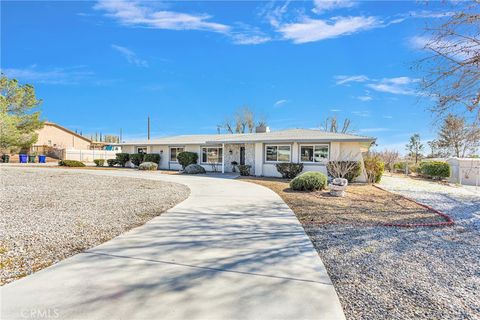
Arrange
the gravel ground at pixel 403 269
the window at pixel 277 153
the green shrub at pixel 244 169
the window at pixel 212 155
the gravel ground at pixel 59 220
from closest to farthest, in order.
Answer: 1. the gravel ground at pixel 403 269
2. the gravel ground at pixel 59 220
3. the window at pixel 277 153
4. the green shrub at pixel 244 169
5. the window at pixel 212 155

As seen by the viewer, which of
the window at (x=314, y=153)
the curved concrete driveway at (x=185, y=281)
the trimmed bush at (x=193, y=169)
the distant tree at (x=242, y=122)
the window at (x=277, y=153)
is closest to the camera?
the curved concrete driveway at (x=185, y=281)

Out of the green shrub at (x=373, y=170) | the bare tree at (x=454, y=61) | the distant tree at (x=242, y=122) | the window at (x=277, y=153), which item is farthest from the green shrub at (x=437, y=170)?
the distant tree at (x=242, y=122)

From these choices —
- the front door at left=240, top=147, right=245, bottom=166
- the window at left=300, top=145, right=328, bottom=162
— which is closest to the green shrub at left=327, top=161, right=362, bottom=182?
the window at left=300, top=145, right=328, bottom=162

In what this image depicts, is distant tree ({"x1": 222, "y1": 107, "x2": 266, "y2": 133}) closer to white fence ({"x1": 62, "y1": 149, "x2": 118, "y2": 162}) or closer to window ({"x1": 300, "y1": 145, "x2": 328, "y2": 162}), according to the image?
white fence ({"x1": 62, "y1": 149, "x2": 118, "y2": 162})

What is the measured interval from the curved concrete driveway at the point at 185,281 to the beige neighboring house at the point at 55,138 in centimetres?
4108

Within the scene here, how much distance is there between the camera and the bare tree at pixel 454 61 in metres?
6.88

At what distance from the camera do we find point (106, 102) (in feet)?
96.7

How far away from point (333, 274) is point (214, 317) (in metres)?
1.75

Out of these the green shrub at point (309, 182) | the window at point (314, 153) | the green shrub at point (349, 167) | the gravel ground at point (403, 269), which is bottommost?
the gravel ground at point (403, 269)

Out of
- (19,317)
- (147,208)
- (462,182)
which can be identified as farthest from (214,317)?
(462,182)

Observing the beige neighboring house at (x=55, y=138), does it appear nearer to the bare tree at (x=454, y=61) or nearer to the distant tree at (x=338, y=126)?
the distant tree at (x=338, y=126)

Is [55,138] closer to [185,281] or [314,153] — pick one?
[314,153]

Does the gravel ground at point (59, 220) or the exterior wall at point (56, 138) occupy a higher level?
the exterior wall at point (56, 138)

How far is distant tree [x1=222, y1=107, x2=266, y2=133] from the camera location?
40.9m
